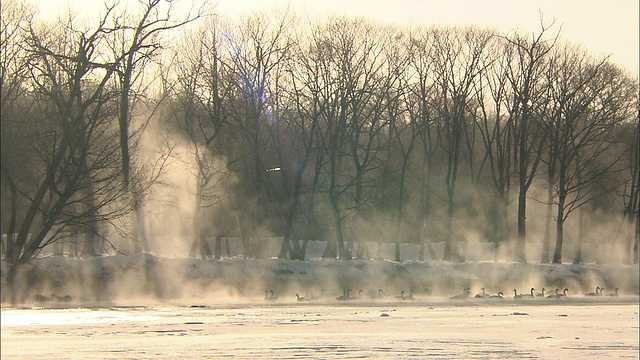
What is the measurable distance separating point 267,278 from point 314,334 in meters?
26.7

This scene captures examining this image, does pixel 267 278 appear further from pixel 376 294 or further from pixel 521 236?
pixel 521 236

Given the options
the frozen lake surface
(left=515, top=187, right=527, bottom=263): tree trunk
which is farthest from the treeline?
the frozen lake surface

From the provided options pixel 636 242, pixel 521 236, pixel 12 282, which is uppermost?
pixel 521 236

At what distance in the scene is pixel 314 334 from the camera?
1841cm

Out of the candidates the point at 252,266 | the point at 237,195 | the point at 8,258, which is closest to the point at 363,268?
the point at 252,266

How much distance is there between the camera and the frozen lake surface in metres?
15.0

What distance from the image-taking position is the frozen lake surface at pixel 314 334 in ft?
49.2

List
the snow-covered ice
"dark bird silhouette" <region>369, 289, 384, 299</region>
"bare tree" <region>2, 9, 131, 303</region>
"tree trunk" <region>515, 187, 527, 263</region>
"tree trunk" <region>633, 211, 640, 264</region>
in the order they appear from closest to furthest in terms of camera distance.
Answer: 1. the snow-covered ice
2. "bare tree" <region>2, 9, 131, 303</region>
3. "dark bird silhouette" <region>369, 289, 384, 299</region>
4. "tree trunk" <region>515, 187, 527, 263</region>
5. "tree trunk" <region>633, 211, 640, 264</region>

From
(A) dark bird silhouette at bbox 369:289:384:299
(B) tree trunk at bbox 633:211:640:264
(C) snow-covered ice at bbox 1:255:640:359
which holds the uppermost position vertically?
(B) tree trunk at bbox 633:211:640:264

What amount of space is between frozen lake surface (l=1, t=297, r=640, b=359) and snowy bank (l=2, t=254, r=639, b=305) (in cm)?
1013

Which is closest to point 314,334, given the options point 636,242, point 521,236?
point 521,236

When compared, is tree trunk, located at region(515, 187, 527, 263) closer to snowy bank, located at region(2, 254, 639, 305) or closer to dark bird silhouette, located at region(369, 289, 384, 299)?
snowy bank, located at region(2, 254, 639, 305)

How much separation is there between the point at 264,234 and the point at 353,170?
32.8 ft

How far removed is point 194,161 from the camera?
52312mm
